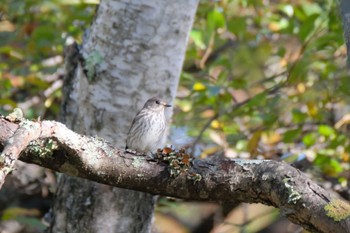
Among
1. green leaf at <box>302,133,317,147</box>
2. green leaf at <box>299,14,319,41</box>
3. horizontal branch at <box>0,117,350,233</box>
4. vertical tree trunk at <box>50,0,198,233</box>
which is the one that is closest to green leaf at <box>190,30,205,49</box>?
green leaf at <box>299,14,319,41</box>

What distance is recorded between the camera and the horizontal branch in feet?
8.39

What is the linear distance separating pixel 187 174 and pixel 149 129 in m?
2.01

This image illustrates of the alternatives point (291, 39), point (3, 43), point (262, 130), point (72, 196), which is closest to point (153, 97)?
point (72, 196)

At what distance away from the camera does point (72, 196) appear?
3666 mm

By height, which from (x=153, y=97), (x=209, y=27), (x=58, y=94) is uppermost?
(x=209, y=27)

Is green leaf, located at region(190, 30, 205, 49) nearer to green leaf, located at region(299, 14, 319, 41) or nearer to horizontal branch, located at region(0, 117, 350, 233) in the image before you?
green leaf, located at region(299, 14, 319, 41)

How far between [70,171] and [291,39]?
5029mm

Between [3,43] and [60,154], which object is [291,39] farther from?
[60,154]

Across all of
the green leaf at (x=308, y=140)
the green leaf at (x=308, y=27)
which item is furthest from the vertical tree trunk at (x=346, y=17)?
the green leaf at (x=308, y=140)

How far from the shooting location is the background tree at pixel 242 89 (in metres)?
4.86

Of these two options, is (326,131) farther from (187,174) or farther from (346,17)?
(346,17)

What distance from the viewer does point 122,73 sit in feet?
12.3

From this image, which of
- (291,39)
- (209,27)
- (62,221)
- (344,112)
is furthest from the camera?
(291,39)

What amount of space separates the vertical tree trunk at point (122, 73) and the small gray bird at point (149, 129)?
12.8 inches
